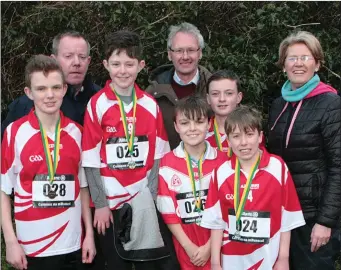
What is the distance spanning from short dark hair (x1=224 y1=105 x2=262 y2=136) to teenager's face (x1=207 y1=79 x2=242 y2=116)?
1.31 feet

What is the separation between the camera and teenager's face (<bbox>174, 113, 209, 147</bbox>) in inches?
176

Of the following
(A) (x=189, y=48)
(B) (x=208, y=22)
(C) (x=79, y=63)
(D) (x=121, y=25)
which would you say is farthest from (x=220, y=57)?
(C) (x=79, y=63)

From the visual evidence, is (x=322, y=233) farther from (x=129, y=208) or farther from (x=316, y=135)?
(x=129, y=208)

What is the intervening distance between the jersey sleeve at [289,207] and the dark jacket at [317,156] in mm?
197

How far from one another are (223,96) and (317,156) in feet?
2.81

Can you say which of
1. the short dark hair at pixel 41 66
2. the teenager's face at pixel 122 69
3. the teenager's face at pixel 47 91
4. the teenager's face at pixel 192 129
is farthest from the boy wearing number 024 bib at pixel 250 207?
the short dark hair at pixel 41 66

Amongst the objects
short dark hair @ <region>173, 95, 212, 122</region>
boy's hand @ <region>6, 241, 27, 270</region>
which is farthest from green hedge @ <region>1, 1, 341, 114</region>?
boy's hand @ <region>6, 241, 27, 270</region>

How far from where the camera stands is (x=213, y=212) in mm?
4258

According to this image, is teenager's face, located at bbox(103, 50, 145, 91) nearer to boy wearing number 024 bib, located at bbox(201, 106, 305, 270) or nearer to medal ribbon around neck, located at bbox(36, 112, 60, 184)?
medal ribbon around neck, located at bbox(36, 112, 60, 184)

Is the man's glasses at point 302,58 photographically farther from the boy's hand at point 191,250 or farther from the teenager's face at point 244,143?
the boy's hand at point 191,250

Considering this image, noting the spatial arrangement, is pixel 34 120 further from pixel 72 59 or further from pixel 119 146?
pixel 72 59

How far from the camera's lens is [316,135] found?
14.5ft

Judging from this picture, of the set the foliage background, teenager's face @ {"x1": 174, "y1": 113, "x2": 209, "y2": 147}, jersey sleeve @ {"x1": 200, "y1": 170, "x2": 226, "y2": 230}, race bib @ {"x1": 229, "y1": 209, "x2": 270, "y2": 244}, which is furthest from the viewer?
the foliage background

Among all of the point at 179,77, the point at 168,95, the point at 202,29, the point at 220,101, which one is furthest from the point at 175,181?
the point at 202,29
